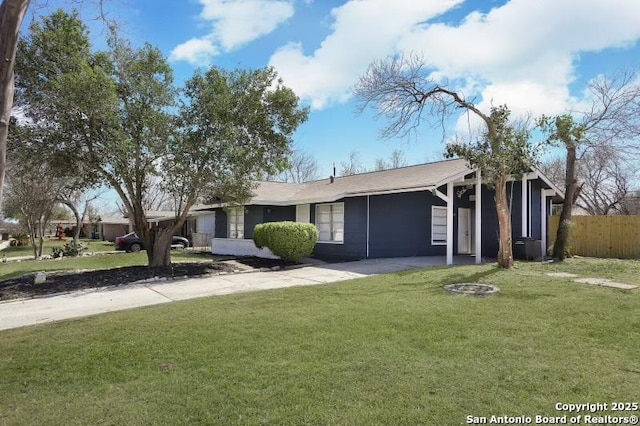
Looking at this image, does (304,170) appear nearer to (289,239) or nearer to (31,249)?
(31,249)

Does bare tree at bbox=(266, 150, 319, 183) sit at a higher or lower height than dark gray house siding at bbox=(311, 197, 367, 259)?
higher

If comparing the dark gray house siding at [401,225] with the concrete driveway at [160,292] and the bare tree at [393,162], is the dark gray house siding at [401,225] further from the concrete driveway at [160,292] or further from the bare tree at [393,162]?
the bare tree at [393,162]

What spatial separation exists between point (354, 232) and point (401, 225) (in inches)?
72.2

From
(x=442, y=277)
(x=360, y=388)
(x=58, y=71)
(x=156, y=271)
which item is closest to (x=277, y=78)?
(x=58, y=71)

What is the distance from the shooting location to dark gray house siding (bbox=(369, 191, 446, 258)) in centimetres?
1566

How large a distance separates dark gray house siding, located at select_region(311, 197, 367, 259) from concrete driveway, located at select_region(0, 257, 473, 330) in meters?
2.19

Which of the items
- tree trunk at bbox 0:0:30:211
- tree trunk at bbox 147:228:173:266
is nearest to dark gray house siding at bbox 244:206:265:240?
tree trunk at bbox 147:228:173:266

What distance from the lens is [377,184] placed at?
51.7 feet

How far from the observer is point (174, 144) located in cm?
A: 1157

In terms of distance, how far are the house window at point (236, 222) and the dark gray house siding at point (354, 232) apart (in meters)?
5.30

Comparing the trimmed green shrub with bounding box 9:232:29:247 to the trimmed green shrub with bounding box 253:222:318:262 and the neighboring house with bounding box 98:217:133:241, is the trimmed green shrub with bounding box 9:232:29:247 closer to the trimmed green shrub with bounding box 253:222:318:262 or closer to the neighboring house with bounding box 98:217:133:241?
the neighboring house with bounding box 98:217:133:241

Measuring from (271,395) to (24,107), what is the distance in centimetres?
1091

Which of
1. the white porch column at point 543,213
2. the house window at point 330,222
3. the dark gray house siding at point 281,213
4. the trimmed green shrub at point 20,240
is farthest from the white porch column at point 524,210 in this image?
the trimmed green shrub at point 20,240

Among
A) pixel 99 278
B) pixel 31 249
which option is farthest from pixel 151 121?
pixel 31 249
